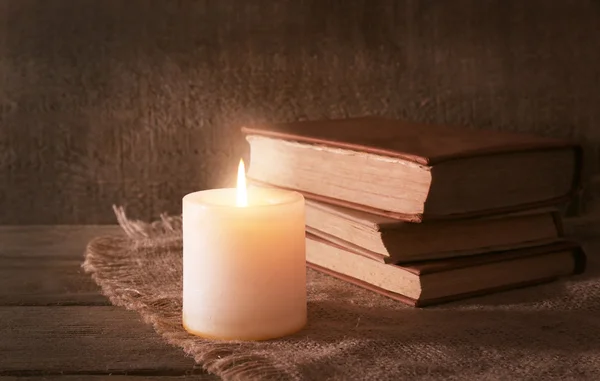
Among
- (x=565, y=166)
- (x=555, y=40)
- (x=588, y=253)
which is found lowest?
(x=588, y=253)

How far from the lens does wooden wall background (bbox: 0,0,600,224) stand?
131 cm

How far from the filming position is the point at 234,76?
4.35 ft

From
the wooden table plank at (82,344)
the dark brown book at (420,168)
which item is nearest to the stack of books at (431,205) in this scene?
the dark brown book at (420,168)

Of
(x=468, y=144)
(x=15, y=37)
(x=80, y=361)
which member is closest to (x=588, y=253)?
(x=468, y=144)

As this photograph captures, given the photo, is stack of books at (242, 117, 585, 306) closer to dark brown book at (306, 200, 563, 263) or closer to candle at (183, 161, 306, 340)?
dark brown book at (306, 200, 563, 263)

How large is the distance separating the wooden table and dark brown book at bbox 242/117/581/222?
10.6 inches

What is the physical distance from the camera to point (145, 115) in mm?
1330

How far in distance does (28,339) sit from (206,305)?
0.55 feet

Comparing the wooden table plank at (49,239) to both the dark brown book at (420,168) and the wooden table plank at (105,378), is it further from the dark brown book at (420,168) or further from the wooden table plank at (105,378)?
the wooden table plank at (105,378)

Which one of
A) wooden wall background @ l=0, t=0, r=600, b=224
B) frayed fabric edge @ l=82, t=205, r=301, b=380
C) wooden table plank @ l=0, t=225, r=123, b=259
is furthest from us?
wooden wall background @ l=0, t=0, r=600, b=224

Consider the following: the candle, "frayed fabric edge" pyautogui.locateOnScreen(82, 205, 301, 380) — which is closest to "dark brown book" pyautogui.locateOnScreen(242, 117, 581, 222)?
the candle

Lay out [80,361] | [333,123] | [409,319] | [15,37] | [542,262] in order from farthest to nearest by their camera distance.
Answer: [15,37] → [333,123] → [542,262] → [409,319] → [80,361]

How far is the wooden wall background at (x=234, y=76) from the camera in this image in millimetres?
1308

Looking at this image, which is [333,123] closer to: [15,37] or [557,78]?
[557,78]
